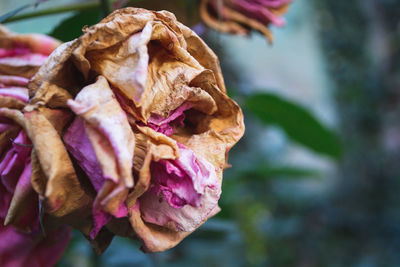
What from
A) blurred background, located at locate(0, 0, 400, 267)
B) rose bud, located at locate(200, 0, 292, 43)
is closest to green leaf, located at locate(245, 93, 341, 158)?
rose bud, located at locate(200, 0, 292, 43)

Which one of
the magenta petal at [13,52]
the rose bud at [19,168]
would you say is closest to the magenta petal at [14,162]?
the rose bud at [19,168]

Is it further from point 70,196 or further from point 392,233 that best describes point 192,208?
point 392,233

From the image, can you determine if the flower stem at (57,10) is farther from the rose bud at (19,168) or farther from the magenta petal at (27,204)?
the magenta petal at (27,204)

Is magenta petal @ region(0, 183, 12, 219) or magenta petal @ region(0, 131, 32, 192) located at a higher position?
magenta petal @ region(0, 131, 32, 192)

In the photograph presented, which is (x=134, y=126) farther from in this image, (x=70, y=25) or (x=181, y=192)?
(x=70, y=25)

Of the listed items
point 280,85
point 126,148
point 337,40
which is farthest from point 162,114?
point 280,85

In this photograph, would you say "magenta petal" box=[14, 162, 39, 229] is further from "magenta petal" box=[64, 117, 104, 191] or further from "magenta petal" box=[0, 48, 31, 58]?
"magenta petal" box=[0, 48, 31, 58]

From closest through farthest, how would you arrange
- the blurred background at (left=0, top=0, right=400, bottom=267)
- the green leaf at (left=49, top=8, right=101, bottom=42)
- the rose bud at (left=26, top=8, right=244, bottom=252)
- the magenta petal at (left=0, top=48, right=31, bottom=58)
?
the rose bud at (left=26, top=8, right=244, bottom=252) → the magenta petal at (left=0, top=48, right=31, bottom=58) → the green leaf at (left=49, top=8, right=101, bottom=42) → the blurred background at (left=0, top=0, right=400, bottom=267)
